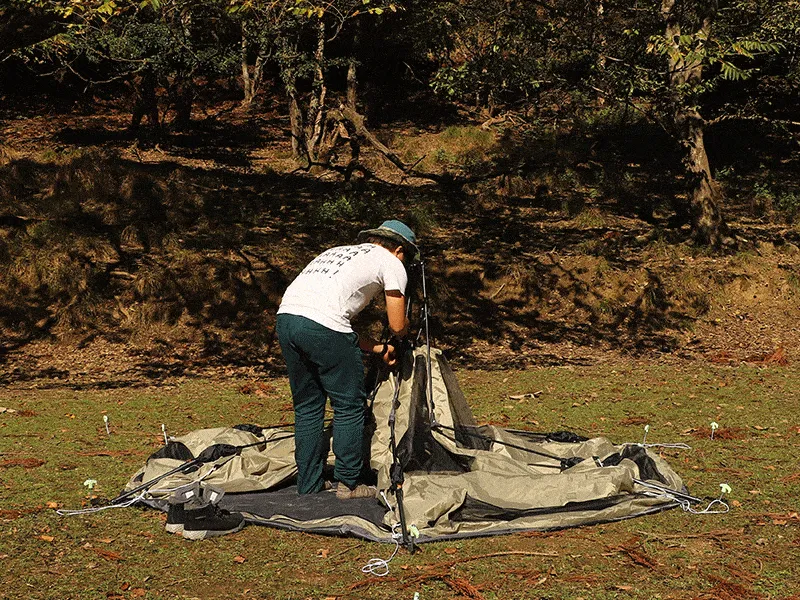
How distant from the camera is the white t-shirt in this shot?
542 cm

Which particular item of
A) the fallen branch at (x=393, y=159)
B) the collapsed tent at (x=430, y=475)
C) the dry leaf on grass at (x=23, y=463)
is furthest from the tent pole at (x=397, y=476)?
the fallen branch at (x=393, y=159)

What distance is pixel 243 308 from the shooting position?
13.2 metres

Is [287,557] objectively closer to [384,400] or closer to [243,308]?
[384,400]

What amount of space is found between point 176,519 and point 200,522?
167 millimetres

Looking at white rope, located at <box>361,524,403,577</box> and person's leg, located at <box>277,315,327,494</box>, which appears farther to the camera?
person's leg, located at <box>277,315,327,494</box>

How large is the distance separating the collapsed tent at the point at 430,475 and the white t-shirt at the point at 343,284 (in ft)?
2.48

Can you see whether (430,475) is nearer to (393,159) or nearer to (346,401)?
(346,401)

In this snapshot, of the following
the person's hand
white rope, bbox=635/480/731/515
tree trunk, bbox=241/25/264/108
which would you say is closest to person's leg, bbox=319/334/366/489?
the person's hand

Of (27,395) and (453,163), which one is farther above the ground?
(453,163)

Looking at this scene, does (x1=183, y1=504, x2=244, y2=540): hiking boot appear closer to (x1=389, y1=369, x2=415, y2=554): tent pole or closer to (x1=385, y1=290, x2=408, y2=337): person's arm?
(x1=389, y1=369, x2=415, y2=554): tent pole

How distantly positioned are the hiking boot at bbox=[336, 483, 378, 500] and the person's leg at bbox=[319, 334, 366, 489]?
0.10 ft

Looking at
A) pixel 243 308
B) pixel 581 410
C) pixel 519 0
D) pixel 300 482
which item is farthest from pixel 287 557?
pixel 519 0

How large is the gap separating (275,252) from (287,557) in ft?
32.8

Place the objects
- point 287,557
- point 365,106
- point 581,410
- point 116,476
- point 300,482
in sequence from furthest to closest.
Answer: point 365,106 → point 581,410 → point 116,476 → point 300,482 → point 287,557
